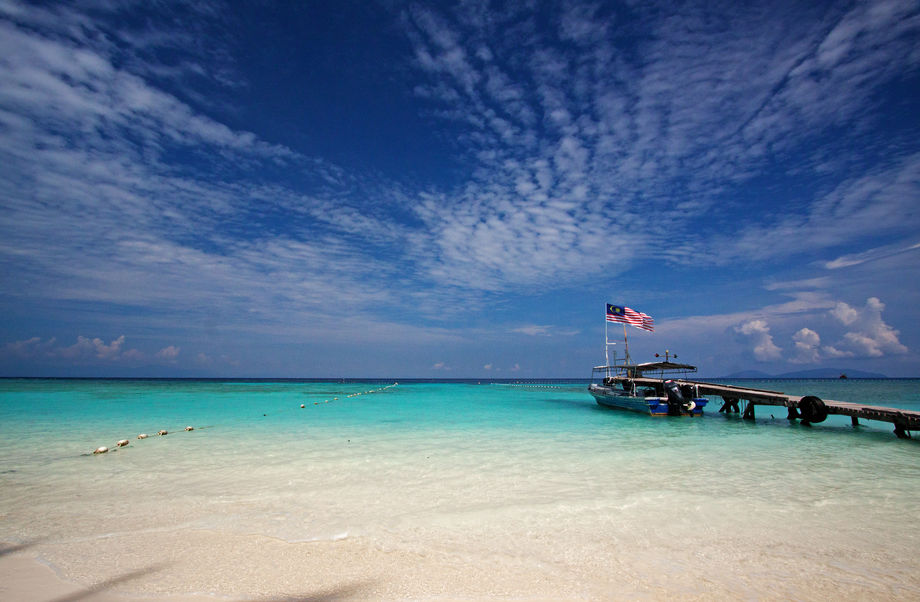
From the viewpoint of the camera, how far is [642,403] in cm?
2866

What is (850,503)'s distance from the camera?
330 inches

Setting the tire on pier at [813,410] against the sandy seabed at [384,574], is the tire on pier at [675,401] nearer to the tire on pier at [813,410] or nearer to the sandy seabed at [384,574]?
the tire on pier at [813,410]

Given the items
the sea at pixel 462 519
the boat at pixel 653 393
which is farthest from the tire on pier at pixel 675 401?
the sea at pixel 462 519

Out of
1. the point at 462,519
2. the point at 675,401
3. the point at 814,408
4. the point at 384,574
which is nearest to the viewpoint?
the point at 384,574

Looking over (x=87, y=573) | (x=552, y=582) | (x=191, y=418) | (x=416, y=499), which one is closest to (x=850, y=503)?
(x=552, y=582)

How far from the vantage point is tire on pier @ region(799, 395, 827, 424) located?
22844mm

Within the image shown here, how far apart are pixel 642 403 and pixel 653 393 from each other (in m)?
3.17

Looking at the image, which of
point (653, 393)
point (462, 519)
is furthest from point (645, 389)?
point (462, 519)

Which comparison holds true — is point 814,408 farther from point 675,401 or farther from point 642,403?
point 642,403

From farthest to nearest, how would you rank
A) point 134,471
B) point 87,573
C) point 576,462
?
1. point 576,462
2. point 134,471
3. point 87,573

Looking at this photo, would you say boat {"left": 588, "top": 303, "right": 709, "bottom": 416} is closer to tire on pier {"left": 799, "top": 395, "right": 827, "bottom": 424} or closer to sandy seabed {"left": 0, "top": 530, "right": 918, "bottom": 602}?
tire on pier {"left": 799, "top": 395, "right": 827, "bottom": 424}

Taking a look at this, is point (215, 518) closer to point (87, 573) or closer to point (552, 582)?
point (87, 573)

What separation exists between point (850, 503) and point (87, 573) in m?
12.5

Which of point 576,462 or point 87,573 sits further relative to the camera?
point 576,462
